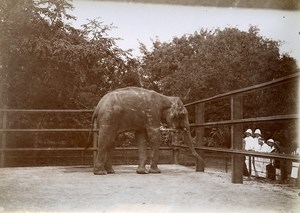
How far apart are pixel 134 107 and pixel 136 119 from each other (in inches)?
4.6

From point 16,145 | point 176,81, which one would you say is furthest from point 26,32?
point 176,81

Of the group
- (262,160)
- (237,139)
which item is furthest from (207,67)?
(237,139)

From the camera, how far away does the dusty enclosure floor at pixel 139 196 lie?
2.01m

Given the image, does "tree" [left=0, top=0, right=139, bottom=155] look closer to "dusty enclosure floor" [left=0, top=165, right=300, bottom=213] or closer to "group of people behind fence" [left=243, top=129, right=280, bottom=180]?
"dusty enclosure floor" [left=0, top=165, right=300, bottom=213]

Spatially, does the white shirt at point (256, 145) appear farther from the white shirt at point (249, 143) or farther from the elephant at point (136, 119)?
the elephant at point (136, 119)

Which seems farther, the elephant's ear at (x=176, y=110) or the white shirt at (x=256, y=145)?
the white shirt at (x=256, y=145)

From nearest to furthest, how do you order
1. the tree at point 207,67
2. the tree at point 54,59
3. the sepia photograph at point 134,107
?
the sepia photograph at point 134,107, the tree at point 54,59, the tree at point 207,67

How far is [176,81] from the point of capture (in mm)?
8016

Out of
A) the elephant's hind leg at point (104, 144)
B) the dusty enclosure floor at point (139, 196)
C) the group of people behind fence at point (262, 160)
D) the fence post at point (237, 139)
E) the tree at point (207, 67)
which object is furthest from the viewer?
the tree at point (207, 67)

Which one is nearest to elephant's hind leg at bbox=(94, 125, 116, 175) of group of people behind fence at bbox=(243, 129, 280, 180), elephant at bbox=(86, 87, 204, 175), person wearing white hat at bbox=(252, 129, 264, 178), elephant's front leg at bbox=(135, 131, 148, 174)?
elephant at bbox=(86, 87, 204, 175)

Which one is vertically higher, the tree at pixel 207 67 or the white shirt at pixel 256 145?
the tree at pixel 207 67

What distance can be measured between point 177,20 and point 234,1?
40cm

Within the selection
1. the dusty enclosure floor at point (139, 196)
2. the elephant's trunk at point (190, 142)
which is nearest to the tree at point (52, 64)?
the elephant's trunk at point (190, 142)

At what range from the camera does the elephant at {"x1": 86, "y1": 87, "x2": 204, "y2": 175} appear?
3.59 meters
